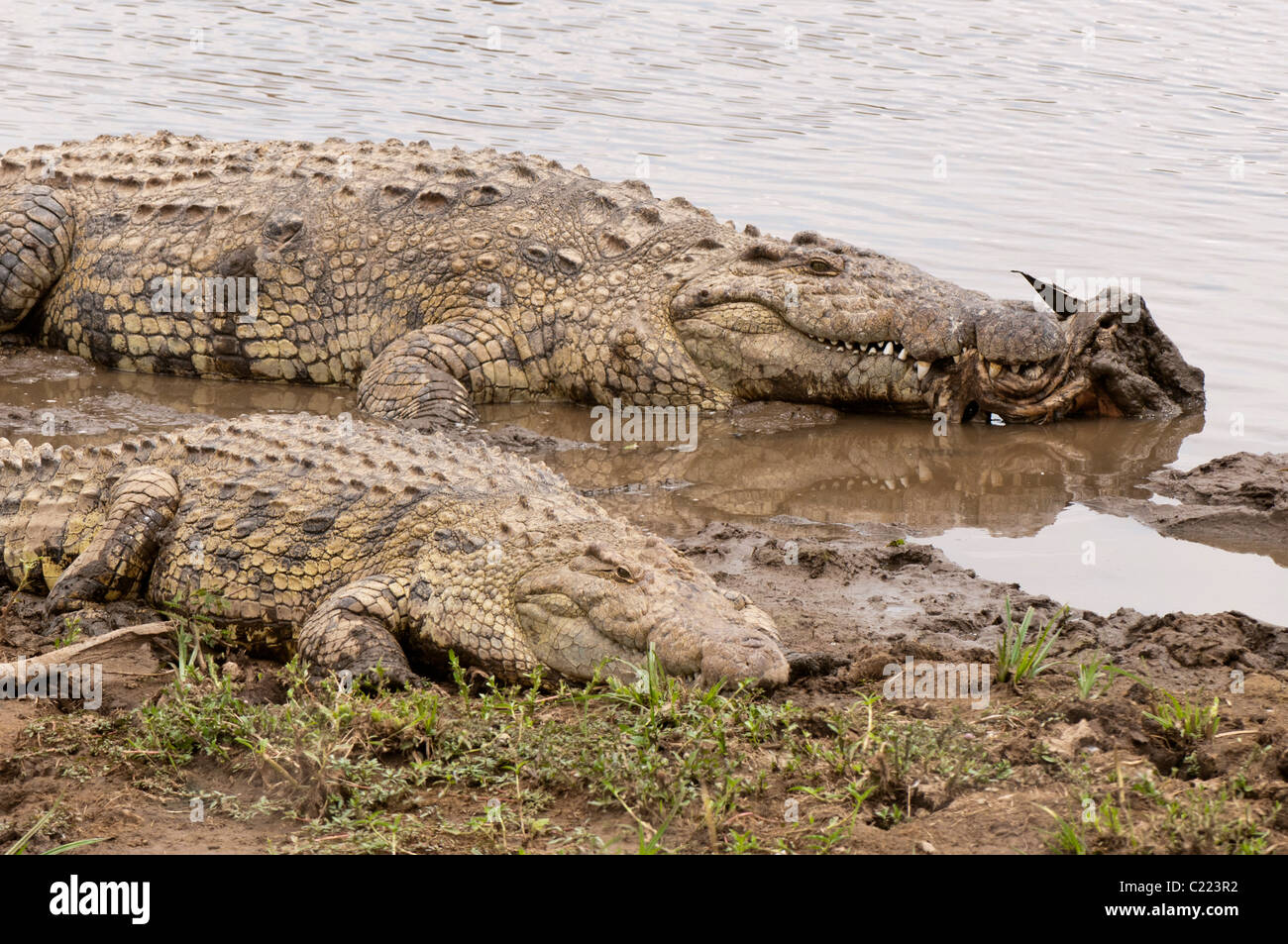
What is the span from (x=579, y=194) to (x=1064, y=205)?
6.13 meters

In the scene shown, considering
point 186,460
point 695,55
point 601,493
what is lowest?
point 601,493

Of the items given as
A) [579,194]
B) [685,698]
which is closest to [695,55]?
[579,194]

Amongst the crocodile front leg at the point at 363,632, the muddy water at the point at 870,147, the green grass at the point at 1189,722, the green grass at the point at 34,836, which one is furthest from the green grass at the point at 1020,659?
the green grass at the point at 34,836

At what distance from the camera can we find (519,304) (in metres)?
8.25

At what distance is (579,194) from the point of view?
28.0ft

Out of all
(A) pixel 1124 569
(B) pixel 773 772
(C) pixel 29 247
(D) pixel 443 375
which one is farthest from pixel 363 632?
(C) pixel 29 247


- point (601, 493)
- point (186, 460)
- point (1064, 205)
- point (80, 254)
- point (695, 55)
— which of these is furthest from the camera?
point (695, 55)

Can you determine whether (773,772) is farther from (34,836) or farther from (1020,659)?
(34,836)

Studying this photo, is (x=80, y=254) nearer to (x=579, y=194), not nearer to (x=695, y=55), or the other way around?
(x=579, y=194)

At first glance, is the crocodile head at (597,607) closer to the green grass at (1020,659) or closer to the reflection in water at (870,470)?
the green grass at (1020,659)
